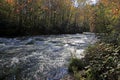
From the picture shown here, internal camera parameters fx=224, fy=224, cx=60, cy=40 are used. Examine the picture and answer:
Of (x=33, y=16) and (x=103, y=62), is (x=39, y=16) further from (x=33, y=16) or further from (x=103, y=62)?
(x=103, y=62)

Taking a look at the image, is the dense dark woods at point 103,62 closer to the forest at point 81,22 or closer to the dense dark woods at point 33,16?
the forest at point 81,22

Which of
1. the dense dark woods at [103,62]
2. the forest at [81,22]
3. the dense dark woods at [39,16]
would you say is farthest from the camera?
the dense dark woods at [39,16]

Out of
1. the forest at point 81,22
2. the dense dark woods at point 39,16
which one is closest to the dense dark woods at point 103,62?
the forest at point 81,22

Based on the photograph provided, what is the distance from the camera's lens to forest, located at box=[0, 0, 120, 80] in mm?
8344

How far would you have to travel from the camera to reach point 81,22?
72312mm

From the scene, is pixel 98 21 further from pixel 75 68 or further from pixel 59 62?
pixel 75 68

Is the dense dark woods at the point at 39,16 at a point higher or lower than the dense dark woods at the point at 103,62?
higher

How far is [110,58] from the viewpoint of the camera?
312 inches

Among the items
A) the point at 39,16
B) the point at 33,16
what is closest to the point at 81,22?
the point at 39,16

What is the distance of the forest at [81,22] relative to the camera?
27.4 ft

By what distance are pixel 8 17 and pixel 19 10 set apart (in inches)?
→ 168

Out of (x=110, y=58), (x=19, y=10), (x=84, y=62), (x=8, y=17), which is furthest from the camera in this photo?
(x=19, y=10)

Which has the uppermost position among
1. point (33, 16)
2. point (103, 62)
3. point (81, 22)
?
point (33, 16)

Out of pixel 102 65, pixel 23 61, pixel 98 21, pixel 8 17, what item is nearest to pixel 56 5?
pixel 8 17
